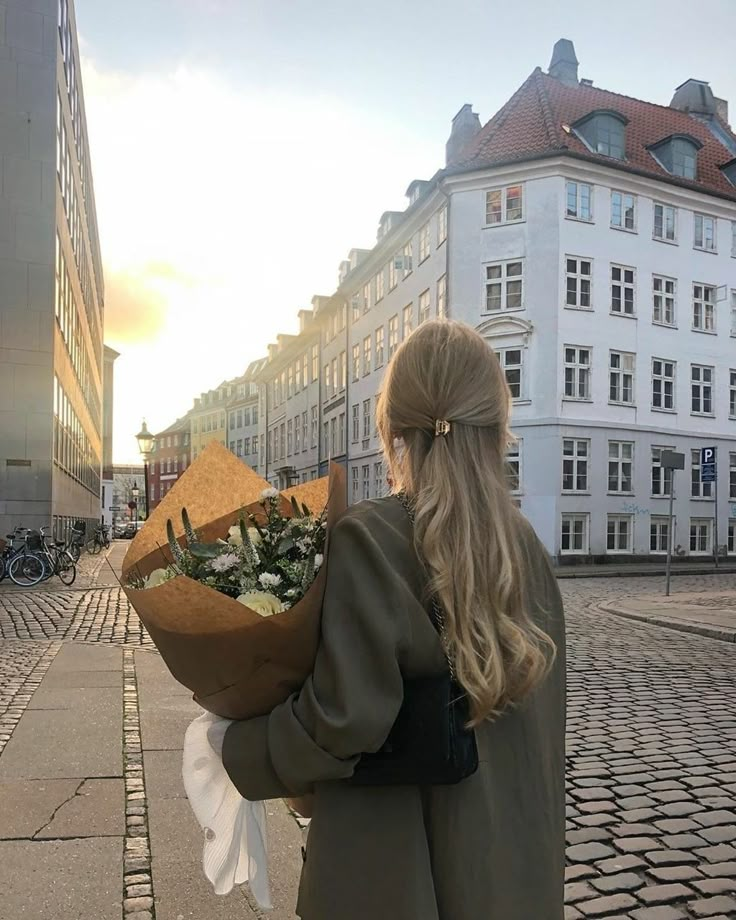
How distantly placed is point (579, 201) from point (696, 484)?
11.1m

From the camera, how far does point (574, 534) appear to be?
1129 inches

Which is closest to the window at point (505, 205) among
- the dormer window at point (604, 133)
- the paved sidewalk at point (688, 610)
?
the dormer window at point (604, 133)

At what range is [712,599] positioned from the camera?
15547mm

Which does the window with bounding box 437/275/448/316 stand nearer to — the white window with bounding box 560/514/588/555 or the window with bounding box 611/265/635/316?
the window with bounding box 611/265/635/316

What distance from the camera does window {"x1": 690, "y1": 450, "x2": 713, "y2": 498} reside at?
3092 centimetres

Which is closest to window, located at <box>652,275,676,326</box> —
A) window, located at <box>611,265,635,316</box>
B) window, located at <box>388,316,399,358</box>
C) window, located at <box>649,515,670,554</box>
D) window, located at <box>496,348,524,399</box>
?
window, located at <box>611,265,635,316</box>

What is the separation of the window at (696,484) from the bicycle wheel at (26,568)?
23017 millimetres

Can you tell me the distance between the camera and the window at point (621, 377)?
97.5 feet

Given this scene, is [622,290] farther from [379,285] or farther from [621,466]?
[379,285]

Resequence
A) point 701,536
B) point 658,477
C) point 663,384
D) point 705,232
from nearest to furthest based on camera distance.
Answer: point 658,477, point 663,384, point 701,536, point 705,232

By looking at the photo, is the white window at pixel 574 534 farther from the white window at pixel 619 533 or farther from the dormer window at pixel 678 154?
the dormer window at pixel 678 154

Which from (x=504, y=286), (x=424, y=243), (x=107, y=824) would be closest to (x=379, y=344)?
(x=424, y=243)

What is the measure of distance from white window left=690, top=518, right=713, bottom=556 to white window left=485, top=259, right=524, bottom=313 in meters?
10.4

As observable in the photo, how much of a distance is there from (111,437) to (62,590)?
63101 millimetres
